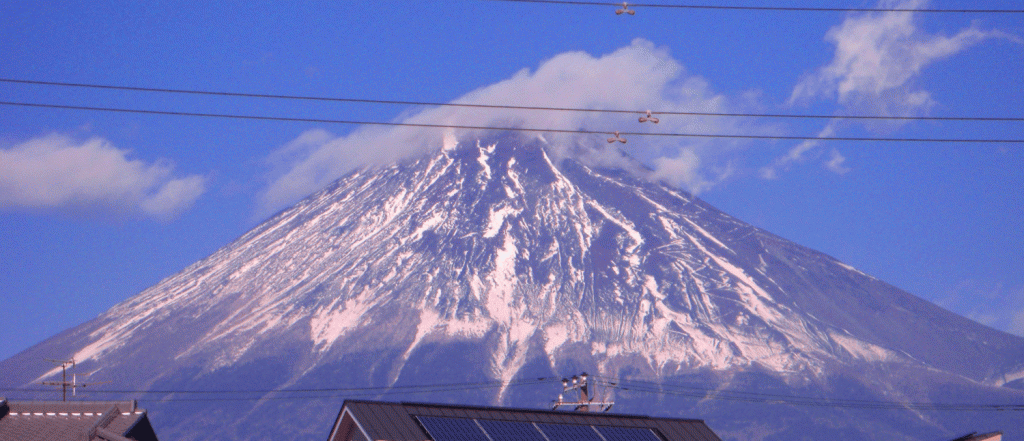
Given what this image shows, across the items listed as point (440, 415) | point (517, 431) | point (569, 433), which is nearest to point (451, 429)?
point (440, 415)

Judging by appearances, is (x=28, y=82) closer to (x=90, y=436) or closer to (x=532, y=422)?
(x=90, y=436)

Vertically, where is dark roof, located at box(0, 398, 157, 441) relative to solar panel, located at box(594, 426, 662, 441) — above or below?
above

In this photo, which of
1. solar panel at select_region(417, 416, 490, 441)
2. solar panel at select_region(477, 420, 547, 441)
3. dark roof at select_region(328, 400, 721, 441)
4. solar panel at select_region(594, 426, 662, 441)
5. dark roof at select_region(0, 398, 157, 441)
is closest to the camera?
dark roof at select_region(0, 398, 157, 441)

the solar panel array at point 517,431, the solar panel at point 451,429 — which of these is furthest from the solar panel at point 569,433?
the solar panel at point 451,429

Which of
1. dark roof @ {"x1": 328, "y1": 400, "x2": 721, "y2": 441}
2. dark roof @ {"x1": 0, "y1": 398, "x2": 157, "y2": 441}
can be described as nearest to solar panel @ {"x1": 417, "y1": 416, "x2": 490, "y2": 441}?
dark roof @ {"x1": 328, "y1": 400, "x2": 721, "y2": 441}

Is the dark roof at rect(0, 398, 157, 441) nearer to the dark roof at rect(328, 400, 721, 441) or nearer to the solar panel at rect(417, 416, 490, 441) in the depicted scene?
the dark roof at rect(328, 400, 721, 441)

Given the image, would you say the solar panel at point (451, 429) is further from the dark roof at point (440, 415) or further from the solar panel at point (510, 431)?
the solar panel at point (510, 431)
